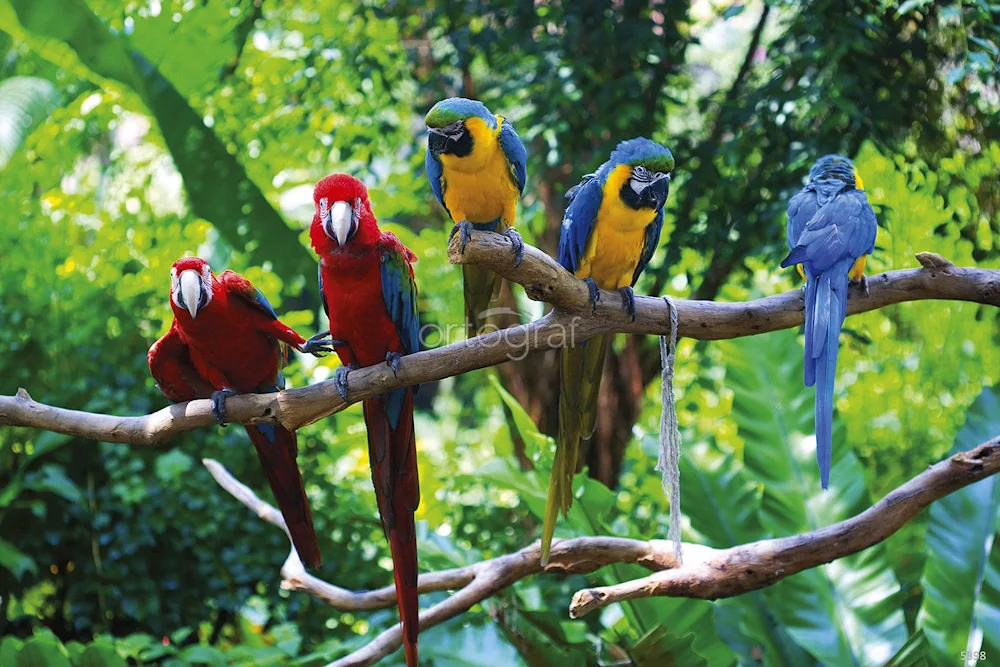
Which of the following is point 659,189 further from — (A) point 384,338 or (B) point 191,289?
(B) point 191,289

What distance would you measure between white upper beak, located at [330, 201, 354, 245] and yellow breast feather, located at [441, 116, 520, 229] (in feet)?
1.05

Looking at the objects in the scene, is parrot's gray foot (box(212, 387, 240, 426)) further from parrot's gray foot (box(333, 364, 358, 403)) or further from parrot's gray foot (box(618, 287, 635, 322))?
parrot's gray foot (box(618, 287, 635, 322))

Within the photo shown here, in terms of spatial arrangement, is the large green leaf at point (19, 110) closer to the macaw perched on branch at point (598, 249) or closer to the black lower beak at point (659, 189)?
the macaw perched on branch at point (598, 249)

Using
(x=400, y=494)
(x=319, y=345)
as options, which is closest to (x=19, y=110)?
(x=319, y=345)

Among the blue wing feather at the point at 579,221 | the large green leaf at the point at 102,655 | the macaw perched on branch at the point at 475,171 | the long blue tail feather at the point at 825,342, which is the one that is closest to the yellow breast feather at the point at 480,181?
the macaw perched on branch at the point at 475,171

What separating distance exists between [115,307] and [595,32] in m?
1.86

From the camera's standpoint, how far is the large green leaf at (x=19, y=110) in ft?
8.11

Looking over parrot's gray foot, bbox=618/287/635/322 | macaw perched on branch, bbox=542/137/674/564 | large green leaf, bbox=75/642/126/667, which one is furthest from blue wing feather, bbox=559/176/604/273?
large green leaf, bbox=75/642/126/667

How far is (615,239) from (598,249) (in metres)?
0.04

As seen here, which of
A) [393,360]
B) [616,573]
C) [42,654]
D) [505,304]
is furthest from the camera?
[505,304]

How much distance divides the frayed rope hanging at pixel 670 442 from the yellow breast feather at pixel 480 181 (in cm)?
39

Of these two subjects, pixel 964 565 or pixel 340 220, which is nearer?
pixel 340 220

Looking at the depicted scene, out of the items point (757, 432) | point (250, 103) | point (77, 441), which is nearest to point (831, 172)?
point (757, 432)

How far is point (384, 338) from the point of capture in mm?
1505
